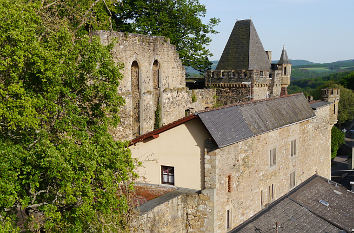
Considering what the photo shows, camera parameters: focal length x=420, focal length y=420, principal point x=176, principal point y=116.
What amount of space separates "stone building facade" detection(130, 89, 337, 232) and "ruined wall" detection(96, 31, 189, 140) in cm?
409

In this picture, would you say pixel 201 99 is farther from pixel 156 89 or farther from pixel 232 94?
pixel 156 89

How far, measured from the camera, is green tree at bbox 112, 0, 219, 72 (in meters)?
30.3

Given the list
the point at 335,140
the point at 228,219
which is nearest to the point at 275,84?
the point at 228,219

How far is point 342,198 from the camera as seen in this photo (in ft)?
67.1

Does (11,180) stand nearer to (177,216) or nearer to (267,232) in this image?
(177,216)

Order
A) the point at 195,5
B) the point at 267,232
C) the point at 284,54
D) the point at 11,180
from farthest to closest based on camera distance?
the point at 284,54, the point at 195,5, the point at 267,232, the point at 11,180

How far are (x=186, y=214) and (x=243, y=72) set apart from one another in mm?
13027

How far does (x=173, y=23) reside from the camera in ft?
101

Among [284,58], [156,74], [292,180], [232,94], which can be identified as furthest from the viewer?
[284,58]

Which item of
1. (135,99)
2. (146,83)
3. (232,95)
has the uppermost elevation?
(146,83)

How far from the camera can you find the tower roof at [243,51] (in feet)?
85.0

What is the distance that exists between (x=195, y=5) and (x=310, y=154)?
49.2ft

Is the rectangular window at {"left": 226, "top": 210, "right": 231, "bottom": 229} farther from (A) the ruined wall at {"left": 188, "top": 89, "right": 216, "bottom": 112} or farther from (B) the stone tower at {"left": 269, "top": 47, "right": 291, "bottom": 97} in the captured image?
(B) the stone tower at {"left": 269, "top": 47, "right": 291, "bottom": 97}

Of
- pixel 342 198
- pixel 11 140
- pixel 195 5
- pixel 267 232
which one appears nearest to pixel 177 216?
pixel 267 232
